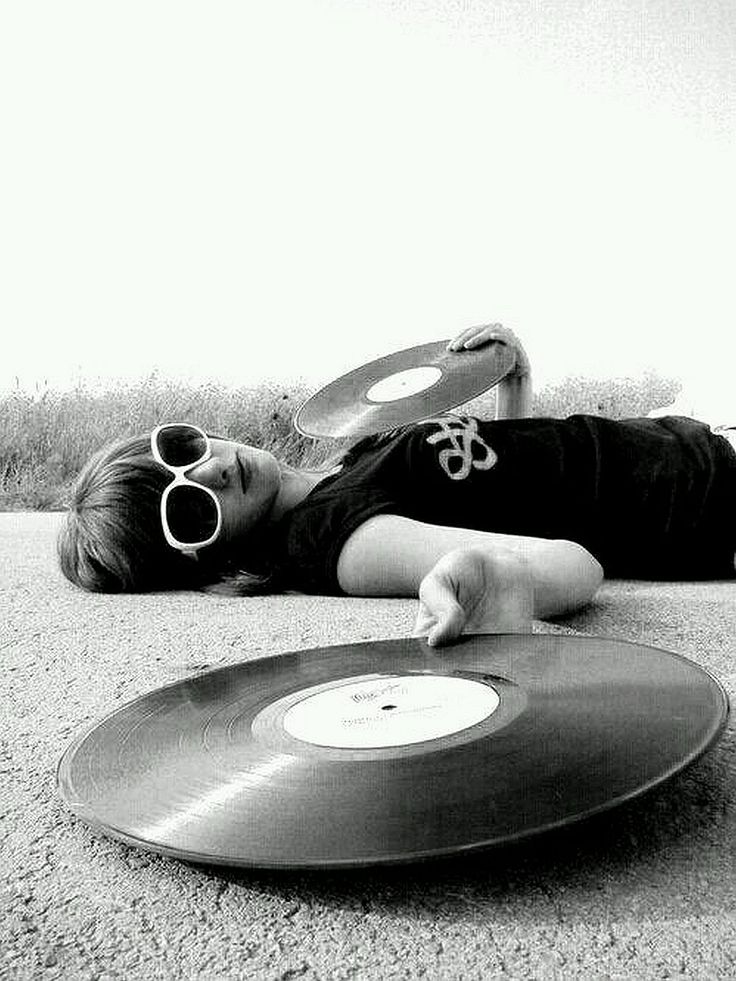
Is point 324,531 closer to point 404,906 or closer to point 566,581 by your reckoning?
point 566,581

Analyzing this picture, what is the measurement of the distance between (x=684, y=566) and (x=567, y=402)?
2.51m

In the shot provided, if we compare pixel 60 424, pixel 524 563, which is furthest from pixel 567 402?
pixel 524 563

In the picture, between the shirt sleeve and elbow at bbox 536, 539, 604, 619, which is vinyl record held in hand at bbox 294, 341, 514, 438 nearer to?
the shirt sleeve

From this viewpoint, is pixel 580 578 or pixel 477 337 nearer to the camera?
pixel 580 578

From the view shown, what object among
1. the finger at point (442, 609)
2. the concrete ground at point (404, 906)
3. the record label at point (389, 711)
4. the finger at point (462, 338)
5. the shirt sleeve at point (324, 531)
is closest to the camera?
the concrete ground at point (404, 906)

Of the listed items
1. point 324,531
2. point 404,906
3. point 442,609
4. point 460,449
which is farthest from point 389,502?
point 404,906

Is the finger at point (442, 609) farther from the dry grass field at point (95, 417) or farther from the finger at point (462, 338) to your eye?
the dry grass field at point (95, 417)

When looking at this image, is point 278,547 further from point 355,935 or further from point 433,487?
point 355,935

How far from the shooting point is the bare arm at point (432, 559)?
1.29m

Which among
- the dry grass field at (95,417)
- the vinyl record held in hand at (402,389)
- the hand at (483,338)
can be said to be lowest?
the dry grass field at (95,417)

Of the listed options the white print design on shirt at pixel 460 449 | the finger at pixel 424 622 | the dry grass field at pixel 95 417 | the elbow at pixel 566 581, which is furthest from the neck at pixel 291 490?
the dry grass field at pixel 95 417

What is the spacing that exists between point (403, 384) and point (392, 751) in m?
1.25

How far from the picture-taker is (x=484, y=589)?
40.2 inches

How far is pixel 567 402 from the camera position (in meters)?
4.15
